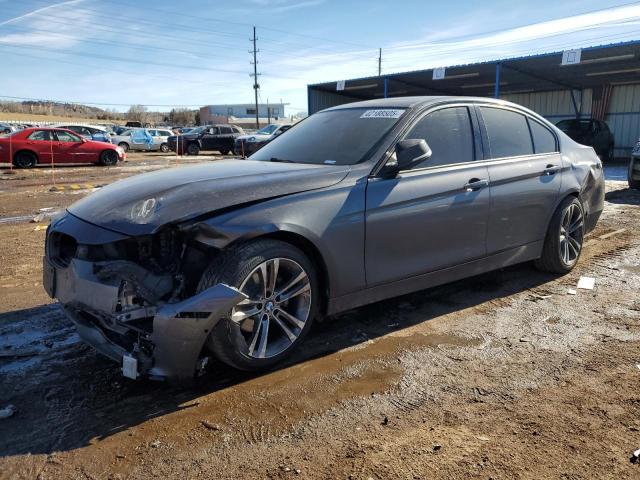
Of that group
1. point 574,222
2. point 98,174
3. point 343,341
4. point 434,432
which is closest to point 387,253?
point 343,341

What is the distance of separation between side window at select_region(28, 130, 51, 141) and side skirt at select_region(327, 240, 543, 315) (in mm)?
18821

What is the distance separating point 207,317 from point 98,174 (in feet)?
50.1

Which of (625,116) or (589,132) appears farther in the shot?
(625,116)

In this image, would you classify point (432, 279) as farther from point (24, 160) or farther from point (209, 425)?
point (24, 160)

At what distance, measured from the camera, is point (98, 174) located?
16422 mm

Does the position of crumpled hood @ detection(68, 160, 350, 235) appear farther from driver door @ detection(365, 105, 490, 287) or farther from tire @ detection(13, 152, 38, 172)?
tire @ detection(13, 152, 38, 172)

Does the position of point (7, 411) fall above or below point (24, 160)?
below

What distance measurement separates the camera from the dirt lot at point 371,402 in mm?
2377

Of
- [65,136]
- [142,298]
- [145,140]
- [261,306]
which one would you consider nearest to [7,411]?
[142,298]

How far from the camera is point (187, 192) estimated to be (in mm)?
3125

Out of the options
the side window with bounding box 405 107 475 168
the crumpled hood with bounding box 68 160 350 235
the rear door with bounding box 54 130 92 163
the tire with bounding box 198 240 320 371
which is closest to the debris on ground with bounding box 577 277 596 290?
the side window with bounding box 405 107 475 168

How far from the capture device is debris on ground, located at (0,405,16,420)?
276cm

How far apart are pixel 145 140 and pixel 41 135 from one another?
13.2 metres

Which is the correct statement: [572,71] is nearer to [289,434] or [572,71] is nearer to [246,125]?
[289,434]
